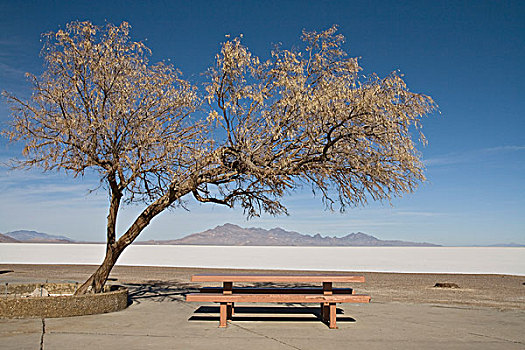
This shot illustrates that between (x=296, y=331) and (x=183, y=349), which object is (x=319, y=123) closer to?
(x=296, y=331)

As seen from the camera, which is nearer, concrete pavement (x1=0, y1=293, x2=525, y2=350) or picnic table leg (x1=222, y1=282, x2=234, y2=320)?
concrete pavement (x1=0, y1=293, x2=525, y2=350)

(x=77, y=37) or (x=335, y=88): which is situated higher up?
(x=77, y=37)

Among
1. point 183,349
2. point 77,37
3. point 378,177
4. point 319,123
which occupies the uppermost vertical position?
point 77,37

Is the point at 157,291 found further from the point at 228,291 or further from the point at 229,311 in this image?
the point at 228,291

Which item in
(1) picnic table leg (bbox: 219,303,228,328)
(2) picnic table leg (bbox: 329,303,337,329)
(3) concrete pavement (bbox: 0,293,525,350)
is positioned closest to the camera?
(3) concrete pavement (bbox: 0,293,525,350)

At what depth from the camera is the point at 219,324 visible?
30.4 ft

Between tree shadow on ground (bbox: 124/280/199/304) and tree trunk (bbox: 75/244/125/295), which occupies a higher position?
tree trunk (bbox: 75/244/125/295)

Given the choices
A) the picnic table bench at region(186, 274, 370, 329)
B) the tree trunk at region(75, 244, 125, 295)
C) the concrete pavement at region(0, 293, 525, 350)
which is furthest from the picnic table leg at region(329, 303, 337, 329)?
the tree trunk at region(75, 244, 125, 295)

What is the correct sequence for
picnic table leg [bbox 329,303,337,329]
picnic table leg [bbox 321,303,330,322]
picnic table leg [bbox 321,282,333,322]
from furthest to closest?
picnic table leg [bbox 321,303,330,322] → picnic table leg [bbox 321,282,333,322] → picnic table leg [bbox 329,303,337,329]

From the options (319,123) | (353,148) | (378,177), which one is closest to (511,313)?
(378,177)

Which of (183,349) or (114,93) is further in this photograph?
(114,93)

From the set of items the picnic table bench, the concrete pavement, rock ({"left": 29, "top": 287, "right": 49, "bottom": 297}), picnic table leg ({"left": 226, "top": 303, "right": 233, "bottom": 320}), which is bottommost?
the concrete pavement

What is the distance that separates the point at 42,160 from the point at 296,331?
567 centimetres

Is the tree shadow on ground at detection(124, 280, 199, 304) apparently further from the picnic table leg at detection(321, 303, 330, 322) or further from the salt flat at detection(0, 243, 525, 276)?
the salt flat at detection(0, 243, 525, 276)
